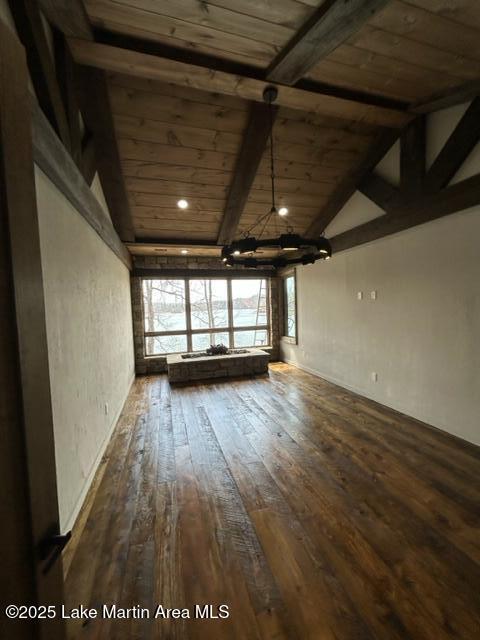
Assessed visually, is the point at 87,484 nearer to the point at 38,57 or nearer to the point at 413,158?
the point at 38,57

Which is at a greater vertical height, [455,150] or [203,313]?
[455,150]

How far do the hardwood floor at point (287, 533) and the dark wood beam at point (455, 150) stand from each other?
2772 mm

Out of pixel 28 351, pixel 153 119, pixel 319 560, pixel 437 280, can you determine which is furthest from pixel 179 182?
pixel 319 560

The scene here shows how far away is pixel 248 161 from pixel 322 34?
6.10 feet

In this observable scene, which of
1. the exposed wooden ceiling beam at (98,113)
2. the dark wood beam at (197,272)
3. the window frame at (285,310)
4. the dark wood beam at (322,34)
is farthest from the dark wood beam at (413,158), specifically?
the dark wood beam at (197,272)

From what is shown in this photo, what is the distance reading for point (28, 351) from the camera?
739 millimetres

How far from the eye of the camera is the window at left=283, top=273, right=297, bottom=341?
671 cm

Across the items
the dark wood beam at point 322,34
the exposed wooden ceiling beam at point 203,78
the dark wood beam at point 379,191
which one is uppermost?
the exposed wooden ceiling beam at point 203,78

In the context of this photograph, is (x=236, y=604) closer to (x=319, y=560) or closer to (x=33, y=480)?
(x=319, y=560)

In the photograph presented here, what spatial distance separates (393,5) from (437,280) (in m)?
2.38

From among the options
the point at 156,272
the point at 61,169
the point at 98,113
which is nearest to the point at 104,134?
the point at 98,113

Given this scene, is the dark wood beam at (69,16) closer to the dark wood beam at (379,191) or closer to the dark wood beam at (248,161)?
the dark wood beam at (248,161)

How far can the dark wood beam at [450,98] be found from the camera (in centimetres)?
255

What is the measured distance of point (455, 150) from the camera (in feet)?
9.53
